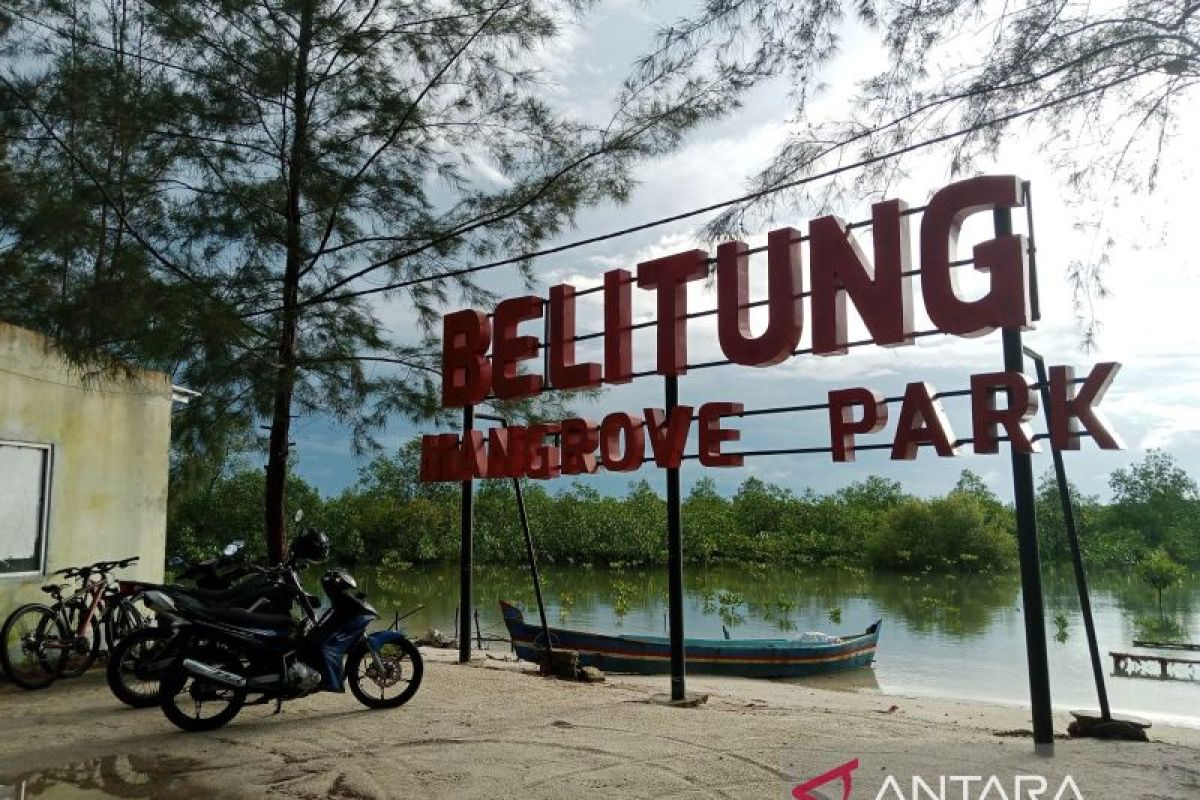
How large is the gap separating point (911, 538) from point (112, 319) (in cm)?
3414

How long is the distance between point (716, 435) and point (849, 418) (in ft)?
3.84

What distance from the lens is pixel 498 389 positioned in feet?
30.5

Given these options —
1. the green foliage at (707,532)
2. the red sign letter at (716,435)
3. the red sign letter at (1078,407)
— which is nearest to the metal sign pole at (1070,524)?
the red sign letter at (1078,407)

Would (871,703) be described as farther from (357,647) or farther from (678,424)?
(357,647)

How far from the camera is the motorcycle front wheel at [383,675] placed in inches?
243

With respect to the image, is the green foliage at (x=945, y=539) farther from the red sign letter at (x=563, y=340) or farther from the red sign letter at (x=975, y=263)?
the red sign letter at (x=975, y=263)

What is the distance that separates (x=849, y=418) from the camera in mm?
6711

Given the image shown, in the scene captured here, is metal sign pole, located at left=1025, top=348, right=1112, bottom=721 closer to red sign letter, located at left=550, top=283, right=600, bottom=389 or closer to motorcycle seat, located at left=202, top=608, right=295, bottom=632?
red sign letter, located at left=550, top=283, right=600, bottom=389

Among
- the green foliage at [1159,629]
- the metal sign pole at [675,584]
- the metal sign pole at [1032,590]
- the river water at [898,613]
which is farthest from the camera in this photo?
the green foliage at [1159,629]

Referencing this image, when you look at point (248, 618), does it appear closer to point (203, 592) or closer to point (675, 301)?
point (203, 592)

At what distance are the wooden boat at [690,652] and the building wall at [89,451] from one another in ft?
20.8


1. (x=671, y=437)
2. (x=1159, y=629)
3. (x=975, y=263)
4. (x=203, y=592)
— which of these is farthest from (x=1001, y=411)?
(x=1159, y=629)

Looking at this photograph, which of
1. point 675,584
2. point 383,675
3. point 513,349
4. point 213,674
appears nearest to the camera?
point 213,674

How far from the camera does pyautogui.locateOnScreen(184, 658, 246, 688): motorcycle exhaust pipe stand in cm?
535
